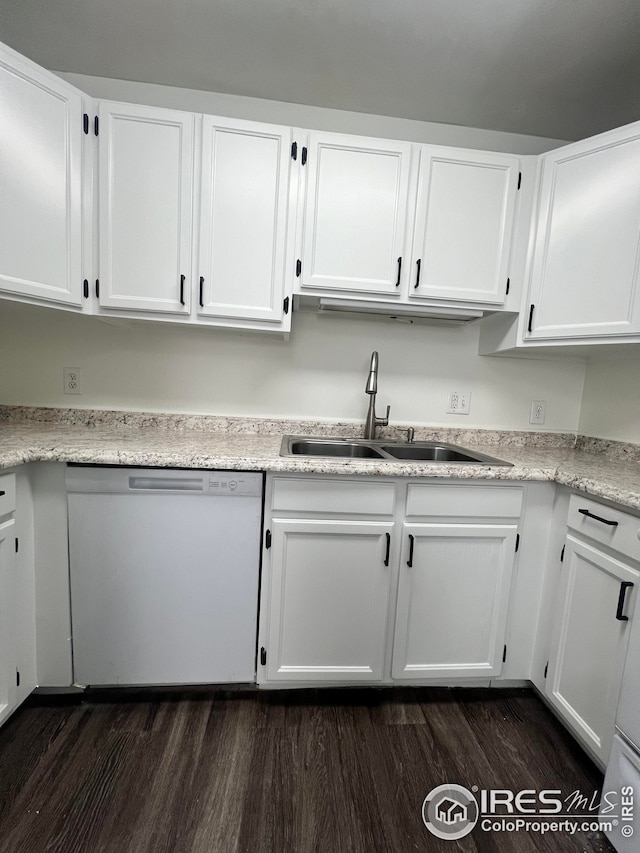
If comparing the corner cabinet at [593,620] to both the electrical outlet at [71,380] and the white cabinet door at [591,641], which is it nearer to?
the white cabinet door at [591,641]

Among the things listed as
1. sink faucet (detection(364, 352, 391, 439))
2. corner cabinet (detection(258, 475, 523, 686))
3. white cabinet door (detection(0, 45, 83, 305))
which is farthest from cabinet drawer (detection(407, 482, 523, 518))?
white cabinet door (detection(0, 45, 83, 305))

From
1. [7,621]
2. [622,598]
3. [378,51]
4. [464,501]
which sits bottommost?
[7,621]

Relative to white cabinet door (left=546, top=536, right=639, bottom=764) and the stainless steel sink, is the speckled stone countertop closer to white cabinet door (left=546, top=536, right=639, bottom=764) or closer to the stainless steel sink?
the stainless steel sink

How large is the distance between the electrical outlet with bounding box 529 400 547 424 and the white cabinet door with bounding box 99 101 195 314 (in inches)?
69.7

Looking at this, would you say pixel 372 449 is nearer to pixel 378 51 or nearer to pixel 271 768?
pixel 271 768

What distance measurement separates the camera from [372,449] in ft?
5.63

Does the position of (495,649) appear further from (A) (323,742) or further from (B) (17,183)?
(B) (17,183)

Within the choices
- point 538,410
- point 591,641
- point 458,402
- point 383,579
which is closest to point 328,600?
point 383,579

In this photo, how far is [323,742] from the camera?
1.25 m

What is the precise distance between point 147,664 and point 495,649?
1.31 meters

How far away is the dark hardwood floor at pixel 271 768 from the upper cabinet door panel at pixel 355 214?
5.38 feet

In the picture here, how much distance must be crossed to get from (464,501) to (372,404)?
0.64 m

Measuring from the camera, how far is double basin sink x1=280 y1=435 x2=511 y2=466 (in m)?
1.72

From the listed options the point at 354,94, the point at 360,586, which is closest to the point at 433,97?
the point at 354,94
